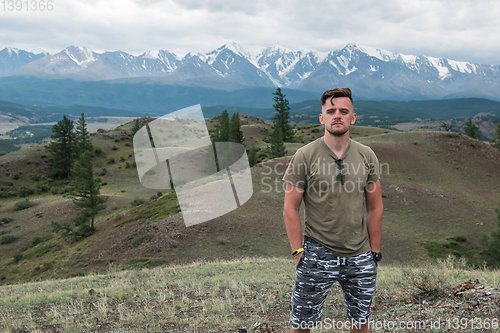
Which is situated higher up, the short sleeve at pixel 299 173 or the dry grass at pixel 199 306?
the short sleeve at pixel 299 173

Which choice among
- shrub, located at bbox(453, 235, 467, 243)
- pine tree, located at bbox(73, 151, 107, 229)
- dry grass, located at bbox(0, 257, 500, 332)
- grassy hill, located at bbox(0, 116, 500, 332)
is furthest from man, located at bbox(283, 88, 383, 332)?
pine tree, located at bbox(73, 151, 107, 229)

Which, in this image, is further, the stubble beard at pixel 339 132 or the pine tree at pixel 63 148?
the pine tree at pixel 63 148

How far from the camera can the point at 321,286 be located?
9.72 feet

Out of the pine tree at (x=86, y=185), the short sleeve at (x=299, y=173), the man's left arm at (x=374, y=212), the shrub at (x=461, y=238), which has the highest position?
the short sleeve at (x=299, y=173)

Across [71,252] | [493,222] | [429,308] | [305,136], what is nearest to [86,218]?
[71,252]

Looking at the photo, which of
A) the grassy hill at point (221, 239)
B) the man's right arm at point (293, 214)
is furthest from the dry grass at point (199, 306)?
the man's right arm at point (293, 214)

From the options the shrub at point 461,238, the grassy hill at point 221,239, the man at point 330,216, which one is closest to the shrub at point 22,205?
the grassy hill at point 221,239

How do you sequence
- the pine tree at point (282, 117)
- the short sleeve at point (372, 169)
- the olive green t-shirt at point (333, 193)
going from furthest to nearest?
the pine tree at point (282, 117), the short sleeve at point (372, 169), the olive green t-shirt at point (333, 193)

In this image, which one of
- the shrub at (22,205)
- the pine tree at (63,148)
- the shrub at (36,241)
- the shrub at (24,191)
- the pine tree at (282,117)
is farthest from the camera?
the pine tree at (282,117)

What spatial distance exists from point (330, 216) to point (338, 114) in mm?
1075

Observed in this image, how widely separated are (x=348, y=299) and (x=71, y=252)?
23.4 m

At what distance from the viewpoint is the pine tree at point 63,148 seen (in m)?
48.9

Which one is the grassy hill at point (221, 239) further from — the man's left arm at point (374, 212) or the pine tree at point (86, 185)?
the man's left arm at point (374, 212)

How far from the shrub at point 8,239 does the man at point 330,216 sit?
31.2 m
